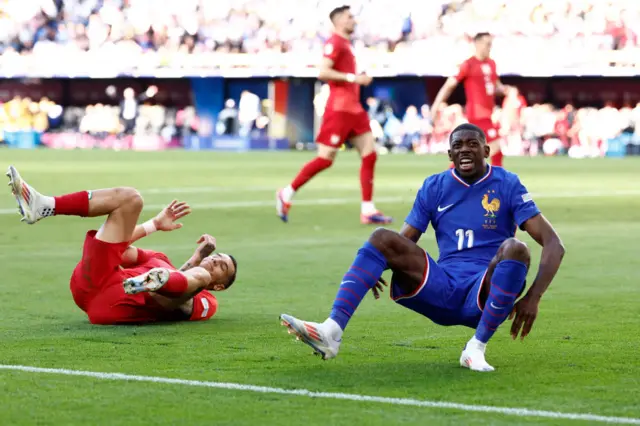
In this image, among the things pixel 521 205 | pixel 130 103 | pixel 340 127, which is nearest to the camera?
pixel 521 205

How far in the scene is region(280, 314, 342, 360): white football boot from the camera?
601 cm

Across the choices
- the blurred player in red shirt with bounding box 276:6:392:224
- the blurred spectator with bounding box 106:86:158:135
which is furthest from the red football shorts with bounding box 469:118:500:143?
the blurred spectator with bounding box 106:86:158:135

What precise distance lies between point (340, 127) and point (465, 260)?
1018 cm

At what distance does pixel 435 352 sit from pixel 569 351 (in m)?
0.72

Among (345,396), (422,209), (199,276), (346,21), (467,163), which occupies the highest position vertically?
(346,21)

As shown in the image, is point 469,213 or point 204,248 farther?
point 204,248

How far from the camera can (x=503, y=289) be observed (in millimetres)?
6184

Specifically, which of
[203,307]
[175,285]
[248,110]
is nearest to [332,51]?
[203,307]

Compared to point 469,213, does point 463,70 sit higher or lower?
higher

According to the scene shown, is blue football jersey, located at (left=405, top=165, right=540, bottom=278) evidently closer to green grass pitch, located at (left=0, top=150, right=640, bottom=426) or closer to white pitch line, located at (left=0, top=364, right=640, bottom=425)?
green grass pitch, located at (left=0, top=150, right=640, bottom=426)

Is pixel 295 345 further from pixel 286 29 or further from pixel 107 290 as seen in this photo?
pixel 286 29

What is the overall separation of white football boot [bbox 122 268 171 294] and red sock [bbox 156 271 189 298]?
5.5 inches

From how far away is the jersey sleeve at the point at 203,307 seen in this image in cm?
827

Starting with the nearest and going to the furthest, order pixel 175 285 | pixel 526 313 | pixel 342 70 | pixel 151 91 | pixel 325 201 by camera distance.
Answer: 1. pixel 526 313
2. pixel 175 285
3. pixel 342 70
4. pixel 325 201
5. pixel 151 91
